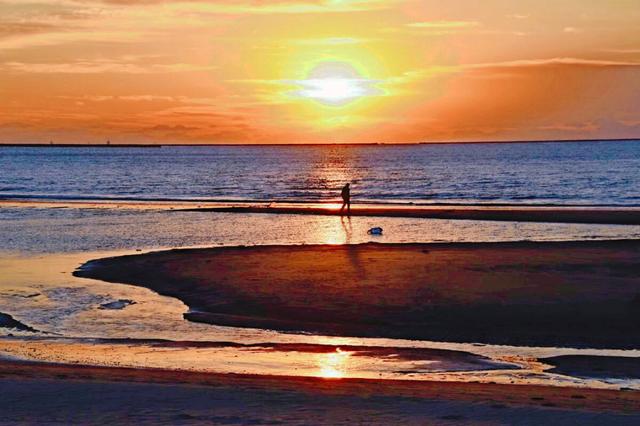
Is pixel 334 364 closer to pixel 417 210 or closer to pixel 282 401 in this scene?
pixel 282 401

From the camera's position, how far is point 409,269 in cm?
2583

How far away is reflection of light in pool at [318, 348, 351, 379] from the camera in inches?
579

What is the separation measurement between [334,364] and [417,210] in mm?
39167

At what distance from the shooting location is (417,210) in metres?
54.2

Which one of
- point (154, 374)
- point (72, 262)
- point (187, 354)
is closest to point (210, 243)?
point (72, 262)

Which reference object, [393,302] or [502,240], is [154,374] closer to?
[393,302]

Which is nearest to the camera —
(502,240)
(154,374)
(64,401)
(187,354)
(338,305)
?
(64,401)

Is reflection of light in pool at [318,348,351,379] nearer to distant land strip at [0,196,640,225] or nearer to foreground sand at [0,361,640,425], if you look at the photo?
foreground sand at [0,361,640,425]

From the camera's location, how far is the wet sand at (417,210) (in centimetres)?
4675

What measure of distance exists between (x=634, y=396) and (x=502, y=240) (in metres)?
22.4

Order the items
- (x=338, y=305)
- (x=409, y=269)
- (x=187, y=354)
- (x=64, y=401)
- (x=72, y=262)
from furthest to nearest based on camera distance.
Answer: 1. (x=72, y=262)
2. (x=409, y=269)
3. (x=338, y=305)
4. (x=187, y=354)
5. (x=64, y=401)

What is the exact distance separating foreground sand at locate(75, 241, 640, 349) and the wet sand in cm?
1485

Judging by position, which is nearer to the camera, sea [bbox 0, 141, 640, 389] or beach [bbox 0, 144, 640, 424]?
beach [bbox 0, 144, 640, 424]

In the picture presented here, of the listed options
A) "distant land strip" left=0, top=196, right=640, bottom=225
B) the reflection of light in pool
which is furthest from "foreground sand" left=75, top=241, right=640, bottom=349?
"distant land strip" left=0, top=196, right=640, bottom=225
